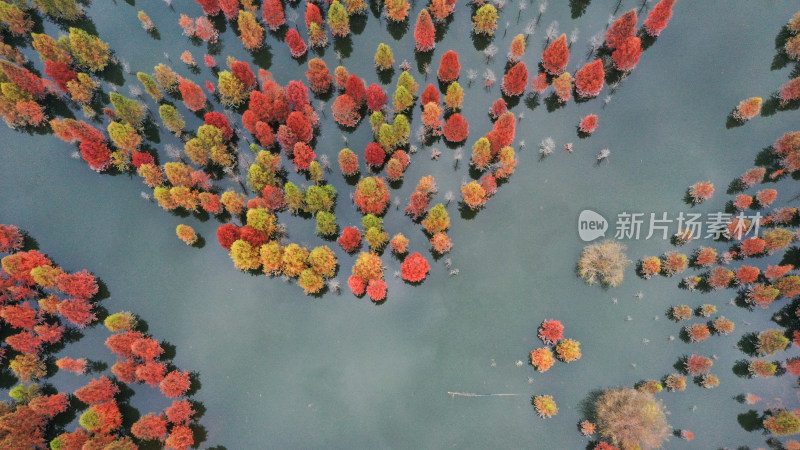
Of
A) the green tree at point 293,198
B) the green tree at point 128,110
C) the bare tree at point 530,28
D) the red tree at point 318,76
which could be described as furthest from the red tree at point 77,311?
the bare tree at point 530,28

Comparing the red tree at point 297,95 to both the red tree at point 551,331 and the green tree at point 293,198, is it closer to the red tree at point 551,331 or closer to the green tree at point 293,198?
the green tree at point 293,198

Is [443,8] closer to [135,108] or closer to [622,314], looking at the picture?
[135,108]

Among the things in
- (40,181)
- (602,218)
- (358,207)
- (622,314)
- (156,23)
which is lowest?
(40,181)

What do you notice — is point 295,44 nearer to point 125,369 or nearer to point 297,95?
point 297,95

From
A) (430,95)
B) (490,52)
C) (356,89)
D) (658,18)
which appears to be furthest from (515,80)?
(658,18)

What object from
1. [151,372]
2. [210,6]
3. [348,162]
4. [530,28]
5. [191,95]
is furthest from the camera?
[530,28]

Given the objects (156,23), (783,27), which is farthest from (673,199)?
(156,23)
